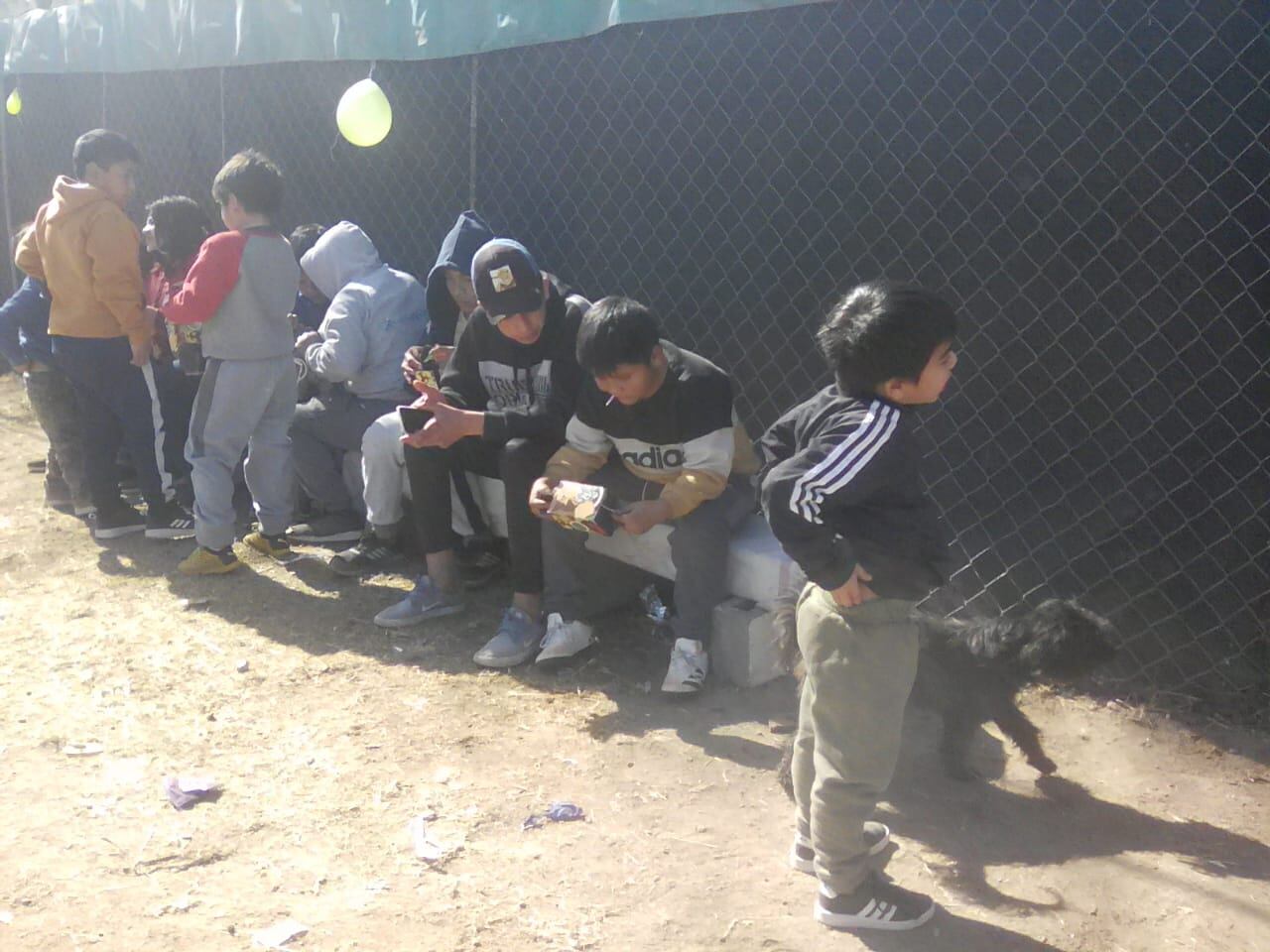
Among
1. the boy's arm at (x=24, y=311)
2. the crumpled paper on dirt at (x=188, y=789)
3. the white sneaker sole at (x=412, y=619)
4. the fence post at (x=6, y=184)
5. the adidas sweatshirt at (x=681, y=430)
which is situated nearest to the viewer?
the crumpled paper on dirt at (x=188, y=789)

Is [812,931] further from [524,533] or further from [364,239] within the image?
[364,239]

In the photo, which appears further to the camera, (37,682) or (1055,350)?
(37,682)

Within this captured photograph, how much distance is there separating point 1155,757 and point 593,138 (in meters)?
3.29

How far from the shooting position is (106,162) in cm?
529

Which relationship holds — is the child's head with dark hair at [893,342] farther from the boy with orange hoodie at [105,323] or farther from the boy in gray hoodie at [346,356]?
the boy with orange hoodie at [105,323]

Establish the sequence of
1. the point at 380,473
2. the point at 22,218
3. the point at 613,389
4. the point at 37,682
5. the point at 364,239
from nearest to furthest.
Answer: the point at 613,389 → the point at 37,682 → the point at 380,473 → the point at 364,239 → the point at 22,218

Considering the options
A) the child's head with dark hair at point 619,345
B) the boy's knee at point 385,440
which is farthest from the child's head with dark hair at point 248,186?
the child's head with dark hair at point 619,345

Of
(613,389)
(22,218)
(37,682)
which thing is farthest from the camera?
(22,218)

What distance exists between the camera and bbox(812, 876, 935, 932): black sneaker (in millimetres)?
2643

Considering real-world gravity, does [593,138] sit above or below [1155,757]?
above

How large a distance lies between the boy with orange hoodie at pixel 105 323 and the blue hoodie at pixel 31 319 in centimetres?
10

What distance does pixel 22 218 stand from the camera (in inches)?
403

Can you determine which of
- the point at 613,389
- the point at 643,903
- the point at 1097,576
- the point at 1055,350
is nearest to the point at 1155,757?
the point at 1097,576

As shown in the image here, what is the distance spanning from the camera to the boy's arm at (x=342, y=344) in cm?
505
